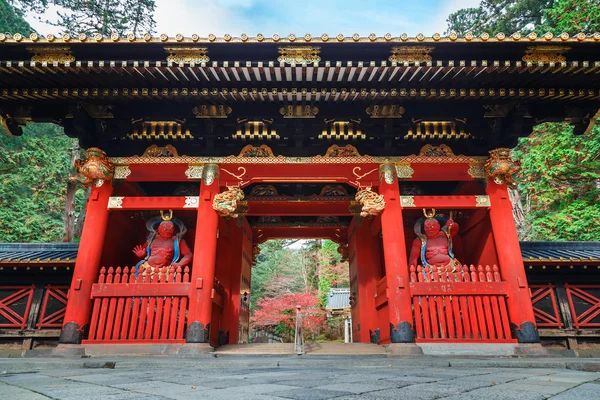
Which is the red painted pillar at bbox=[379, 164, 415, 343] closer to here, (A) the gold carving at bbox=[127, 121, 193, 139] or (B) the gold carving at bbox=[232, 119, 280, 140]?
(B) the gold carving at bbox=[232, 119, 280, 140]

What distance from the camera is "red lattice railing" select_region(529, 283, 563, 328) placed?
8081mm

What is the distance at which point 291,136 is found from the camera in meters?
8.22

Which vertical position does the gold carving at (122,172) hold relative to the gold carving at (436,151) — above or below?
below

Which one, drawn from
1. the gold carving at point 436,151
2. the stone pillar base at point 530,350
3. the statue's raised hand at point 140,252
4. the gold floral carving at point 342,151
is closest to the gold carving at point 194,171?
the statue's raised hand at point 140,252

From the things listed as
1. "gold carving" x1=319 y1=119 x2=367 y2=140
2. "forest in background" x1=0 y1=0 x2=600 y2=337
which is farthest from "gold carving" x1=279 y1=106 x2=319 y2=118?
"forest in background" x1=0 y1=0 x2=600 y2=337

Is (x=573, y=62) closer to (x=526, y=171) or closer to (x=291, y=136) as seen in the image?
(x=291, y=136)

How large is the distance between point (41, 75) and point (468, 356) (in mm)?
8906

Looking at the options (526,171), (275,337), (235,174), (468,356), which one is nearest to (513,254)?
(468,356)

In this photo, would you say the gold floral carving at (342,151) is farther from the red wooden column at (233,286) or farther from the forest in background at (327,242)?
the forest in background at (327,242)

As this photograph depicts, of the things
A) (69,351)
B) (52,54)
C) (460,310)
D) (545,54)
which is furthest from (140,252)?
(545,54)

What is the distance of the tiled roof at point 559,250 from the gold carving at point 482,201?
1741 millimetres

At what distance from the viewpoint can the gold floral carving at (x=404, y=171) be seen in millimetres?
8148

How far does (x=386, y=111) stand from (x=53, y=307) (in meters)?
8.48

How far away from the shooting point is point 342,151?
27.3 ft
